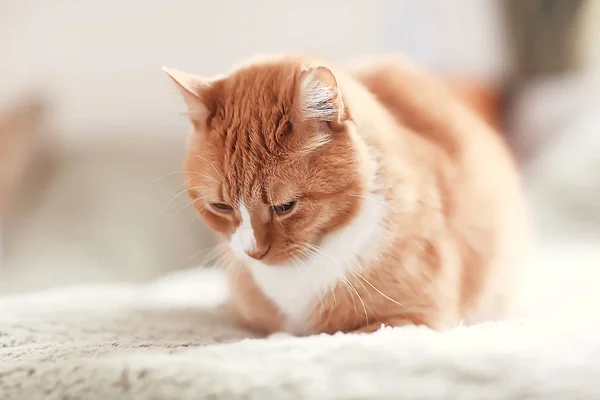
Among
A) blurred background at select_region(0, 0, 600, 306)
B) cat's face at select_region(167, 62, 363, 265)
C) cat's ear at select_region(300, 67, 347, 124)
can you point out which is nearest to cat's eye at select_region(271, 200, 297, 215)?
cat's face at select_region(167, 62, 363, 265)

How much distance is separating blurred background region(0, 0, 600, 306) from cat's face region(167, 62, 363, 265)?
2.96ft

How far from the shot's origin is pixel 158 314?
1.21 m

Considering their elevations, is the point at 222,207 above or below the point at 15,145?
above

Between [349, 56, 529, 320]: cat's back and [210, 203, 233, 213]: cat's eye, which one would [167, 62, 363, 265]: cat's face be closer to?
[210, 203, 233, 213]: cat's eye

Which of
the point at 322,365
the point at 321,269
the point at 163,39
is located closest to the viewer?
the point at 322,365

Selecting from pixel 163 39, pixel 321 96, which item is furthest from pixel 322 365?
pixel 163 39

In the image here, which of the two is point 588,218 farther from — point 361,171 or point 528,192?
point 361,171

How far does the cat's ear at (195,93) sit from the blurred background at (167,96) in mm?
878

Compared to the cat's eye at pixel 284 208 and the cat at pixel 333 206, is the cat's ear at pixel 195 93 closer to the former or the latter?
the cat at pixel 333 206

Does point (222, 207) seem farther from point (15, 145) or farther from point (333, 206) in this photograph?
point (15, 145)

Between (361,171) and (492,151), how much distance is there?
0.49m

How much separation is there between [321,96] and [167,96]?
1.47 meters

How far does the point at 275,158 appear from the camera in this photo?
922 mm

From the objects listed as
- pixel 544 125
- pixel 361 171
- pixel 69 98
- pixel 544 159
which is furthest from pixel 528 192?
pixel 69 98
